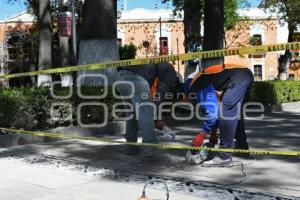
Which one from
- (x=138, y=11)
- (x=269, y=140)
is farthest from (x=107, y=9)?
(x=138, y=11)

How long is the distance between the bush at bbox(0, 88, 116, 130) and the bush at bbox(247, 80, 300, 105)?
7.17 metres

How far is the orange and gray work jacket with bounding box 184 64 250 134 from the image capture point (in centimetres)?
696

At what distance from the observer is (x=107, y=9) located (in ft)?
42.8

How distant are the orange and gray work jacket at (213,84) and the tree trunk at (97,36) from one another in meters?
6.14

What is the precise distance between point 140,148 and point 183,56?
2.62 m

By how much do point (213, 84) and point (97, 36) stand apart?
652 cm

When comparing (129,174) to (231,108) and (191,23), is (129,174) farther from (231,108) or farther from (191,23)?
(191,23)

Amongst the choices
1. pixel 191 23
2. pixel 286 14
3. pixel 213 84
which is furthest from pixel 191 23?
pixel 286 14

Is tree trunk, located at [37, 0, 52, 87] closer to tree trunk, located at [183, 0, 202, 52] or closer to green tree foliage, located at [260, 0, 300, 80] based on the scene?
tree trunk, located at [183, 0, 202, 52]

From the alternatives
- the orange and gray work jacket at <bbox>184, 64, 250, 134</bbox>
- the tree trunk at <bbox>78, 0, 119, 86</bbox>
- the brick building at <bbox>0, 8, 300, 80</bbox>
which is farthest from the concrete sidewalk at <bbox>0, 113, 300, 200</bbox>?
the brick building at <bbox>0, 8, 300, 80</bbox>

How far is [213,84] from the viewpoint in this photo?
22.9ft

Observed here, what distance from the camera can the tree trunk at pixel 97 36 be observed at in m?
13.0

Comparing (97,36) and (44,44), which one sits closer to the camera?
(97,36)

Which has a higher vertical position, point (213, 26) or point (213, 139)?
point (213, 26)
